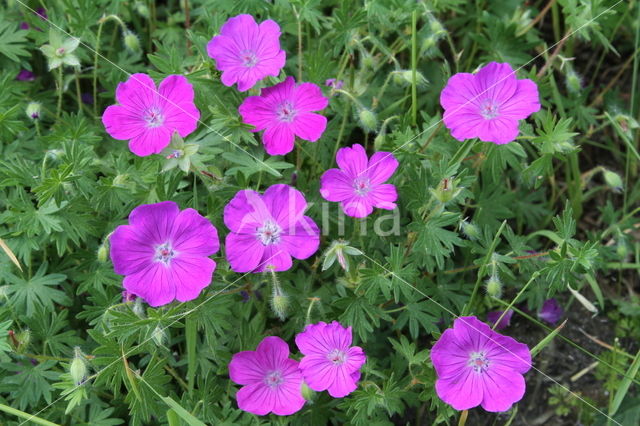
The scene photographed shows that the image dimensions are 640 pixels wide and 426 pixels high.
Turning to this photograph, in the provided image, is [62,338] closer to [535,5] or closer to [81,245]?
[81,245]

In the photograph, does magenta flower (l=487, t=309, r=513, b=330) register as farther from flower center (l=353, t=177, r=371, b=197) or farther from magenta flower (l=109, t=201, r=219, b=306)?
magenta flower (l=109, t=201, r=219, b=306)

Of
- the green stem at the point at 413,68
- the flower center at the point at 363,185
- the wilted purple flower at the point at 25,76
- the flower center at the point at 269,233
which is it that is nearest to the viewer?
the flower center at the point at 269,233

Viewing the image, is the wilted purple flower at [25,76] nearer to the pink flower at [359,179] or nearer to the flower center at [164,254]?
the flower center at [164,254]

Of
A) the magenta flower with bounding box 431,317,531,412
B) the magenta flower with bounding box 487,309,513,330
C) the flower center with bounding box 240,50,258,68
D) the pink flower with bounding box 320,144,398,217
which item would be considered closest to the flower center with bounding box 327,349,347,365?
the magenta flower with bounding box 431,317,531,412

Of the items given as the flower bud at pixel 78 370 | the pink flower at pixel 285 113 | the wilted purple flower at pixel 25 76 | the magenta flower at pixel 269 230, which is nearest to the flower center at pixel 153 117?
the pink flower at pixel 285 113

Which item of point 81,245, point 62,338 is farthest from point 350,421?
point 81,245

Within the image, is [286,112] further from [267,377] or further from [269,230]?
[267,377]

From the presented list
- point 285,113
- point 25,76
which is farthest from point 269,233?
point 25,76
